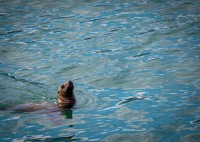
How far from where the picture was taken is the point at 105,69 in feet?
43.9

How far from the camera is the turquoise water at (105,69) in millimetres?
8633

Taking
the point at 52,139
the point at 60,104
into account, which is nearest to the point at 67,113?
the point at 60,104

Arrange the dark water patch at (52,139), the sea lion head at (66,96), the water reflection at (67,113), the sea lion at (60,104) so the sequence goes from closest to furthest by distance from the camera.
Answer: the dark water patch at (52,139) → the water reflection at (67,113) → the sea lion at (60,104) → the sea lion head at (66,96)

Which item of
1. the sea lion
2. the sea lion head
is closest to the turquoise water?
the sea lion

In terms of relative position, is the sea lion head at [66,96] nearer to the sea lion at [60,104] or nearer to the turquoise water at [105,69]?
the sea lion at [60,104]

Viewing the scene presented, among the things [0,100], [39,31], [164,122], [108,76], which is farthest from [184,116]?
[39,31]

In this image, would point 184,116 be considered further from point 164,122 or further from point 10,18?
point 10,18

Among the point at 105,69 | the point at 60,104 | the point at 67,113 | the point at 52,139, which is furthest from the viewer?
the point at 105,69

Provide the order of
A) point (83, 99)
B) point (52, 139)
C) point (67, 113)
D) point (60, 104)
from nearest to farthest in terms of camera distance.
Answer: point (52, 139), point (67, 113), point (60, 104), point (83, 99)

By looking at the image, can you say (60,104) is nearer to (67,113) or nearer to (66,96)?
(66,96)

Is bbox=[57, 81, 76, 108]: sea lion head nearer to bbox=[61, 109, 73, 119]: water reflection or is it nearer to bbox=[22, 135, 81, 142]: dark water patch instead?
bbox=[61, 109, 73, 119]: water reflection

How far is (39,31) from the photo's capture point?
62.7ft

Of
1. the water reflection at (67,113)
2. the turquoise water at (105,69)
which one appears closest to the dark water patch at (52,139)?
the turquoise water at (105,69)

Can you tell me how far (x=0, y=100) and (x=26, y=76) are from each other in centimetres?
201
